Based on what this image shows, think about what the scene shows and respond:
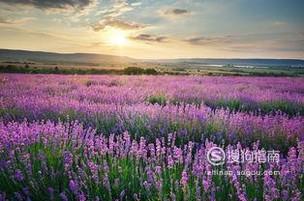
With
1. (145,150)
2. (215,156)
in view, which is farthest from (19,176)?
(215,156)

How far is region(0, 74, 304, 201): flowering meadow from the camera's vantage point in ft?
8.54

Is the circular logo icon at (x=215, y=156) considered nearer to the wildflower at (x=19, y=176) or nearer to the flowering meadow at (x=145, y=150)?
the flowering meadow at (x=145, y=150)

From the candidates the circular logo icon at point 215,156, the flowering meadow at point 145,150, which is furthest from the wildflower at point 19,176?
the circular logo icon at point 215,156

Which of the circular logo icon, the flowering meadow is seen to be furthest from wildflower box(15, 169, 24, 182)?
the circular logo icon

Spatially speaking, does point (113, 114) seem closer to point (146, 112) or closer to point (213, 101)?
point (146, 112)

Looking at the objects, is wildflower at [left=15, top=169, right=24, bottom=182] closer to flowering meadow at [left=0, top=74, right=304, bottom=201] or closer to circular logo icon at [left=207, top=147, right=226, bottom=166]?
flowering meadow at [left=0, top=74, right=304, bottom=201]

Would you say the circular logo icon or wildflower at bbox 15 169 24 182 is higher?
the circular logo icon

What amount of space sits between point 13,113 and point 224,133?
132 inches

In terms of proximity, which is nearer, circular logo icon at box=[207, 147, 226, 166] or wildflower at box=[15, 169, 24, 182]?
wildflower at box=[15, 169, 24, 182]

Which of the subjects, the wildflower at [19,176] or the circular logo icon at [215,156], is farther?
the circular logo icon at [215,156]

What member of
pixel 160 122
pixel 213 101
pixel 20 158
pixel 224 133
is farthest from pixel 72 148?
pixel 213 101

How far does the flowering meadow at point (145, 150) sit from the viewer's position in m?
2.60

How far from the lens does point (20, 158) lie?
322 cm

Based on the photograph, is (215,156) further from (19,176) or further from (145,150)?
(19,176)
